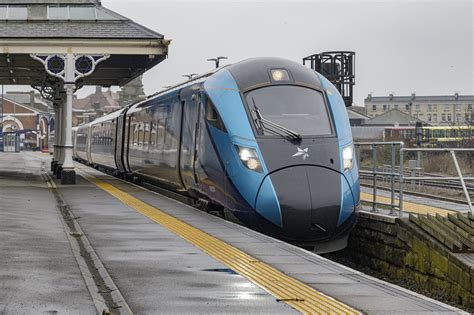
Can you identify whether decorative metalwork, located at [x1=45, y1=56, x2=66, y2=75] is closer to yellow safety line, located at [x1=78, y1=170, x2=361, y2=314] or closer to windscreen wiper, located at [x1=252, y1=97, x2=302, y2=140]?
yellow safety line, located at [x1=78, y1=170, x2=361, y2=314]

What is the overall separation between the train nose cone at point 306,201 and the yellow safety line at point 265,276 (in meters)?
1.23

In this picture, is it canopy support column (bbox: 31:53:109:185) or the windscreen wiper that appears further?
canopy support column (bbox: 31:53:109:185)

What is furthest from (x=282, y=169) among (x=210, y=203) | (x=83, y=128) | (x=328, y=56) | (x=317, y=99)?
(x=83, y=128)

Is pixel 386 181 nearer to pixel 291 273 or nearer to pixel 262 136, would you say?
pixel 262 136

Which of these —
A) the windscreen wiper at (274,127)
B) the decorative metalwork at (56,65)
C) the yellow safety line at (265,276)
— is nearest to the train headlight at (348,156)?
the windscreen wiper at (274,127)

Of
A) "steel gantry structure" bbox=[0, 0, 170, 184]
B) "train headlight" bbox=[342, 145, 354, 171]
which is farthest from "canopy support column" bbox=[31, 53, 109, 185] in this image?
"train headlight" bbox=[342, 145, 354, 171]

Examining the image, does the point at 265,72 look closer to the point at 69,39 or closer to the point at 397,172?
the point at 397,172

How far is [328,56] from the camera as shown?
36.3 meters

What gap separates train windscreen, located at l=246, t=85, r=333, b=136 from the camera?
40.5 ft

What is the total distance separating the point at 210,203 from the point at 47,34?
11.3 m

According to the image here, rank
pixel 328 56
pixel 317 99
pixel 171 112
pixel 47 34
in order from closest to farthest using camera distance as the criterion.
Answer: pixel 317 99 → pixel 171 112 → pixel 47 34 → pixel 328 56

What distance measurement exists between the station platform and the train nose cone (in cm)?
65

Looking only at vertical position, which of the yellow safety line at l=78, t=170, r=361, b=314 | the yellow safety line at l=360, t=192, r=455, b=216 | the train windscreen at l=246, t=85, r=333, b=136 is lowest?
the yellow safety line at l=78, t=170, r=361, b=314

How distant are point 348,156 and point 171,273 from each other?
486 centimetres
